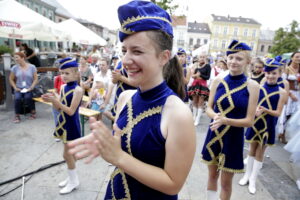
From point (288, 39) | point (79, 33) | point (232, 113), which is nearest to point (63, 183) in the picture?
point (232, 113)

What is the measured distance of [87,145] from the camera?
954mm

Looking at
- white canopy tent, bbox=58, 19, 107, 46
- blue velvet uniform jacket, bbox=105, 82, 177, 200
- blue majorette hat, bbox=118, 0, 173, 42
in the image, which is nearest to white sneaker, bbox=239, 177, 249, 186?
blue velvet uniform jacket, bbox=105, 82, 177, 200

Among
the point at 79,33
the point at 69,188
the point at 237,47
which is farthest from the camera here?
the point at 79,33

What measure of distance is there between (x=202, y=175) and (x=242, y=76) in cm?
222

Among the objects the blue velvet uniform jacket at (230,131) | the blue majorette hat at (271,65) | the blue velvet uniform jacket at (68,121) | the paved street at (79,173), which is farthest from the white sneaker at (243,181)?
the blue velvet uniform jacket at (68,121)

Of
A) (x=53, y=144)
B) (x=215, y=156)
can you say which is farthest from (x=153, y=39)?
(x=53, y=144)

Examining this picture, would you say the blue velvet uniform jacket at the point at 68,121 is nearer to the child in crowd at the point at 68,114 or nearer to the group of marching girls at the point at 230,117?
the child in crowd at the point at 68,114

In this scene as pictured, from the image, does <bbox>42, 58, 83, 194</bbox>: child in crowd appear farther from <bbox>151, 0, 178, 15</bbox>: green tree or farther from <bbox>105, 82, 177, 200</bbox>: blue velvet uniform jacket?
<bbox>151, 0, 178, 15</bbox>: green tree

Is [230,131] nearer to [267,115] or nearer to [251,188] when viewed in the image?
[267,115]

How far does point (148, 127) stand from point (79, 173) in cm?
310

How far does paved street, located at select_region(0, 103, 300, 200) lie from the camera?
3250 mm

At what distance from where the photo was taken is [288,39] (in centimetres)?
3731

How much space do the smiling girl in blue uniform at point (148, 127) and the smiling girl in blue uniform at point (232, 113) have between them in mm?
1334

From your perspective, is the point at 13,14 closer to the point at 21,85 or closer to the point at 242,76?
the point at 21,85
